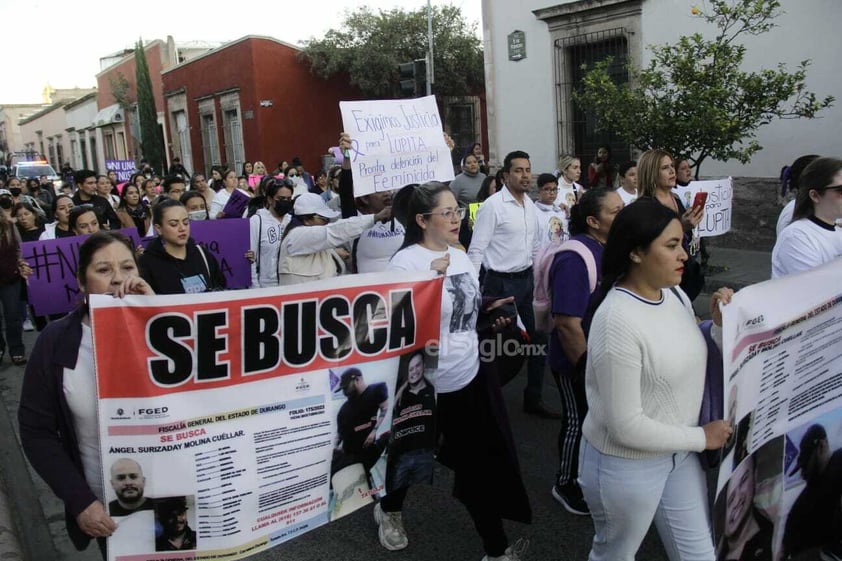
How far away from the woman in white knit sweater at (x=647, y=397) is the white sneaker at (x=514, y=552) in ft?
2.83

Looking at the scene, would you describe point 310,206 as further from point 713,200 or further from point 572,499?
point 713,200

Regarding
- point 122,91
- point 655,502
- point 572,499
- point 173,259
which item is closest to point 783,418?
point 655,502

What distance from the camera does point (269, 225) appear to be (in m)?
6.39

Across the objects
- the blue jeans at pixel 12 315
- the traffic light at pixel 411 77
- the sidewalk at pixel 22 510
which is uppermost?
the traffic light at pixel 411 77

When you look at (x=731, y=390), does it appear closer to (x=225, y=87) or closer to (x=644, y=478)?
(x=644, y=478)

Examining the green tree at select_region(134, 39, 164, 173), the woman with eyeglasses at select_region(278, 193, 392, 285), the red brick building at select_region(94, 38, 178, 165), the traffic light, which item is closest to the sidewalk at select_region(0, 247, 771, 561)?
the woman with eyeglasses at select_region(278, 193, 392, 285)

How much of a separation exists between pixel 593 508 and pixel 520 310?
119 inches

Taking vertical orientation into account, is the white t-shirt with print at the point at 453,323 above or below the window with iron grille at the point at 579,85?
below

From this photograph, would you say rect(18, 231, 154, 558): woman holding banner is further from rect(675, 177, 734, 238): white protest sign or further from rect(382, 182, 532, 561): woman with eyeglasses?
rect(675, 177, 734, 238): white protest sign

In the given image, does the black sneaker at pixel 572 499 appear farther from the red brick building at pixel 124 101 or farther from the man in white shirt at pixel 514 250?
the red brick building at pixel 124 101

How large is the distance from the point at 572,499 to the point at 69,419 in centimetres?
258

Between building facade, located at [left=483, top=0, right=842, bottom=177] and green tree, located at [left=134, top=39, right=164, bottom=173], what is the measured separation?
21.7 m

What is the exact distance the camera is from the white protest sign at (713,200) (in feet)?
25.3

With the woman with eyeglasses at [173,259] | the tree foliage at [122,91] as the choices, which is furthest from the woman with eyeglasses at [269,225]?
the tree foliage at [122,91]
